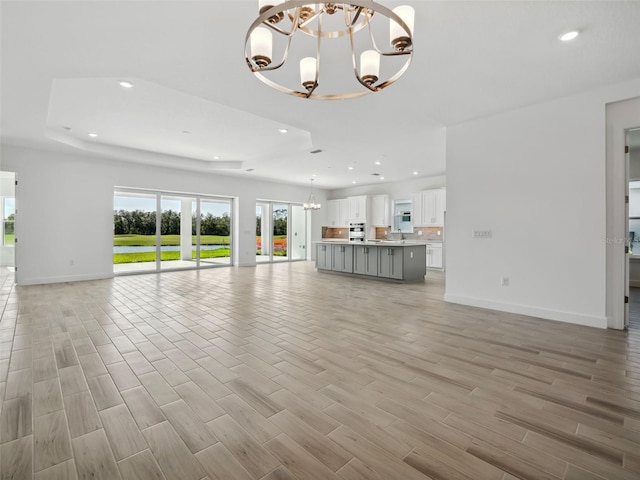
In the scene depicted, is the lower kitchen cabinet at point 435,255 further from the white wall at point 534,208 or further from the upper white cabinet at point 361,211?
the white wall at point 534,208

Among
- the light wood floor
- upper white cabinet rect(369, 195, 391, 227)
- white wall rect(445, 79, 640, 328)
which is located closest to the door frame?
white wall rect(445, 79, 640, 328)

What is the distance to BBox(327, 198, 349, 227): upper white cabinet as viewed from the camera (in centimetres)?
1250

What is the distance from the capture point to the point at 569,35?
8.70 feet

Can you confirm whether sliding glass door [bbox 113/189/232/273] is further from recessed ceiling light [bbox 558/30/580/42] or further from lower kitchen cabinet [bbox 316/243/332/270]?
recessed ceiling light [bbox 558/30/580/42]

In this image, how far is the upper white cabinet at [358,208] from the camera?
11.7m

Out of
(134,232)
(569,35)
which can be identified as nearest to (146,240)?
(134,232)

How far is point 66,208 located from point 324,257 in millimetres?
6357

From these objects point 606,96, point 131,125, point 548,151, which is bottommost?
point 548,151

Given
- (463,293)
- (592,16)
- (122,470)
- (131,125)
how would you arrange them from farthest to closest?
(131,125) → (463,293) → (592,16) → (122,470)

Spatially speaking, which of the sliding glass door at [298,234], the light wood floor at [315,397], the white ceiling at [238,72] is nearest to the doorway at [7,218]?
the white ceiling at [238,72]

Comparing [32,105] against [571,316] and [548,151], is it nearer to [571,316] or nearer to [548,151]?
[548,151]

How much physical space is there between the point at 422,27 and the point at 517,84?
5.81 feet

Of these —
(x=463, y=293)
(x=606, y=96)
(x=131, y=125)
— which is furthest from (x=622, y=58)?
(x=131, y=125)

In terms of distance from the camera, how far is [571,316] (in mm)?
3881
